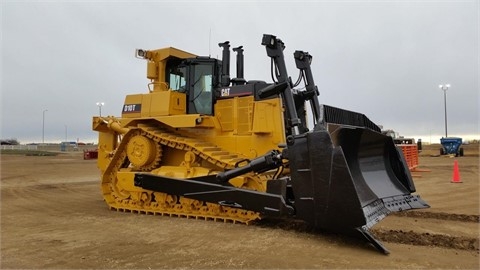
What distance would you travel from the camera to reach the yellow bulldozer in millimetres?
5777

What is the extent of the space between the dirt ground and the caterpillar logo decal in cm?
250

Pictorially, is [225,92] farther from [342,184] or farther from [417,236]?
[417,236]

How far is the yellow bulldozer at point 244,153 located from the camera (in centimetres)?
578

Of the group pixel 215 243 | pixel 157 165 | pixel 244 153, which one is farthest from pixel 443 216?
pixel 157 165

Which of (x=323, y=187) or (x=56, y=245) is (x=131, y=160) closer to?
(x=56, y=245)

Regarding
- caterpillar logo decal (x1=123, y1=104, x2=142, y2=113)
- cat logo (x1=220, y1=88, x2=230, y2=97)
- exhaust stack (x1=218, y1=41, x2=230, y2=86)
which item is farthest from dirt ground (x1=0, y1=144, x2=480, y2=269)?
exhaust stack (x1=218, y1=41, x2=230, y2=86)

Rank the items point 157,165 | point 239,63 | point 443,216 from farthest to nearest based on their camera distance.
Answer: point 239,63 < point 157,165 < point 443,216

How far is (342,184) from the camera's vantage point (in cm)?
542

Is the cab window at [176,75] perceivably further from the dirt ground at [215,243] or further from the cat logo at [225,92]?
the dirt ground at [215,243]

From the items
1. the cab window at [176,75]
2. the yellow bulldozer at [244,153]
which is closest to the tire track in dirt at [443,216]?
the yellow bulldozer at [244,153]

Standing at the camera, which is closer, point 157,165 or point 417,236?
point 417,236

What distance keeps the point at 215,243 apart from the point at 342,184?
2.16m

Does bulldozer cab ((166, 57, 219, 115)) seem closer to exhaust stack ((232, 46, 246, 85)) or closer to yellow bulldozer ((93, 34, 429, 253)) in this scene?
yellow bulldozer ((93, 34, 429, 253))

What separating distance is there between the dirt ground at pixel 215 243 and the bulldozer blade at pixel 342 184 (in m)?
0.44
